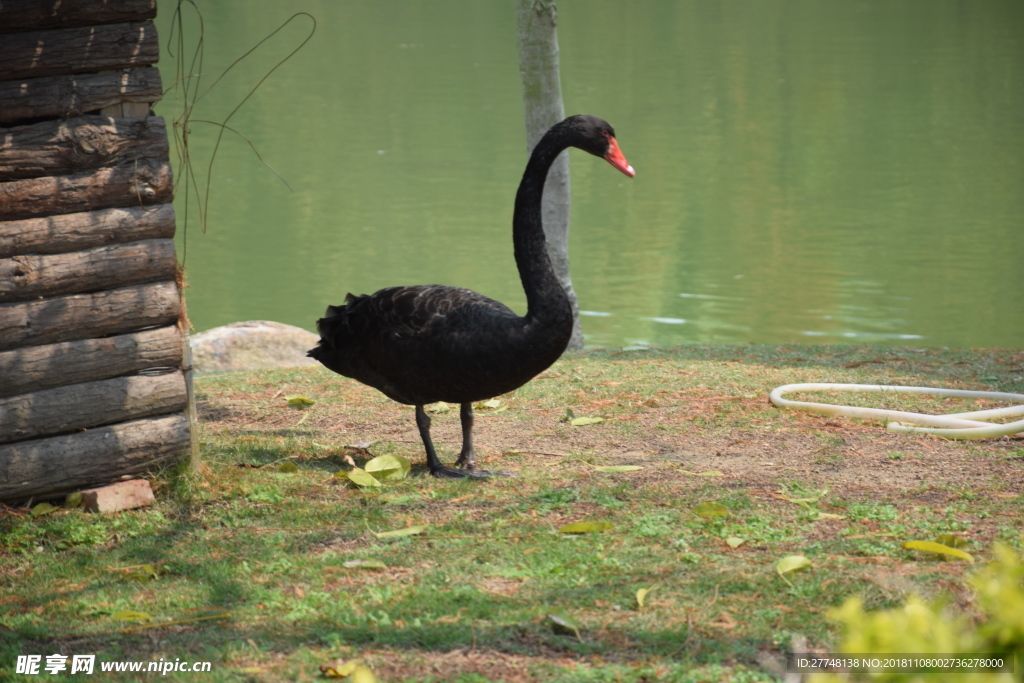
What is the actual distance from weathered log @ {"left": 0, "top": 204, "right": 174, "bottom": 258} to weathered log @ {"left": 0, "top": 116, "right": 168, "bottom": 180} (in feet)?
0.67

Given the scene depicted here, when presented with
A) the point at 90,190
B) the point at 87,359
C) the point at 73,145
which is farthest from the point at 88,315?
the point at 73,145

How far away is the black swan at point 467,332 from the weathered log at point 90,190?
1033 millimetres

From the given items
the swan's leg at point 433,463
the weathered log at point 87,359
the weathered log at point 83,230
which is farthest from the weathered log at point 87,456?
the swan's leg at point 433,463

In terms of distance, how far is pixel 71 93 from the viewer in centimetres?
420

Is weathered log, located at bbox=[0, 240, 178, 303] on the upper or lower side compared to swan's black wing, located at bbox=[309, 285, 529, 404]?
upper

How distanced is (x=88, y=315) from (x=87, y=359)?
7.5 inches

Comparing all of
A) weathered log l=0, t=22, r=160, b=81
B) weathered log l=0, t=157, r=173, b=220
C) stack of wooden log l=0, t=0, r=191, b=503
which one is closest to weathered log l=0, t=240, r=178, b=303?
stack of wooden log l=0, t=0, r=191, b=503

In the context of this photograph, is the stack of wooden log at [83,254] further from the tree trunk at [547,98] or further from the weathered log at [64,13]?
the tree trunk at [547,98]

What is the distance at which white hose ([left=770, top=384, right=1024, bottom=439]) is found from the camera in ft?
16.6

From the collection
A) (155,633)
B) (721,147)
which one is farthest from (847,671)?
(721,147)

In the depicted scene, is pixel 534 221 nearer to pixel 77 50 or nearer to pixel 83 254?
pixel 83 254

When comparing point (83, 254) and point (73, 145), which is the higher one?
point (73, 145)

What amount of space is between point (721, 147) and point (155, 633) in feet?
70.6

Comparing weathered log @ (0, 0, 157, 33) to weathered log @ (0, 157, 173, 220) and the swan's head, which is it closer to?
weathered log @ (0, 157, 173, 220)
